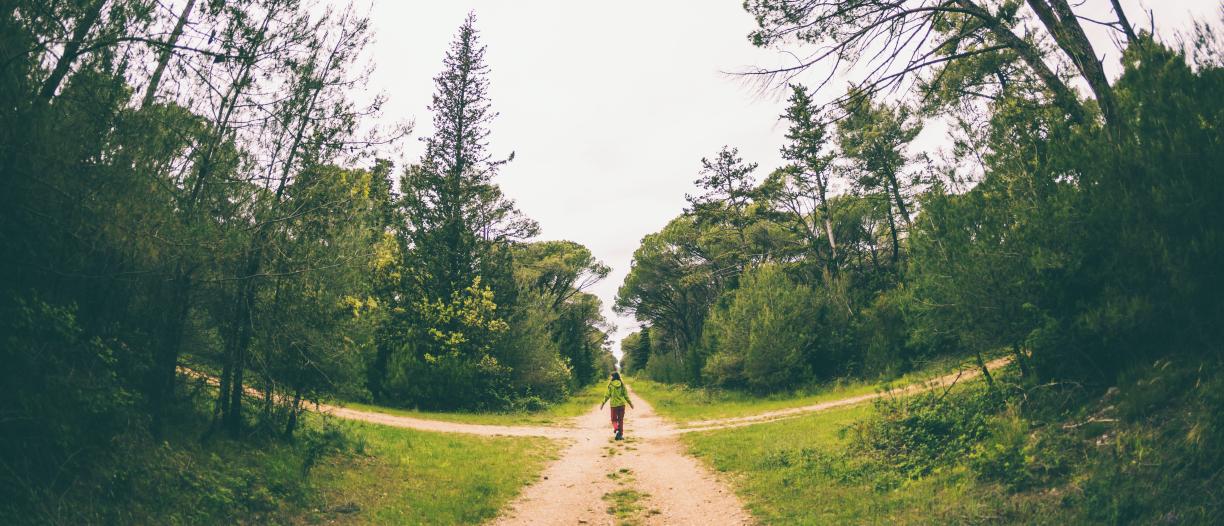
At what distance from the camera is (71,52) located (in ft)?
12.5

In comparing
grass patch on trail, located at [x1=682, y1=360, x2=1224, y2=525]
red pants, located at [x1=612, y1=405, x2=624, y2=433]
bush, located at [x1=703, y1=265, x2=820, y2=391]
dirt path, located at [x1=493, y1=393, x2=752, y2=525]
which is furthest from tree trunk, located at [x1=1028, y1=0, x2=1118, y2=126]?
bush, located at [x1=703, y1=265, x2=820, y2=391]

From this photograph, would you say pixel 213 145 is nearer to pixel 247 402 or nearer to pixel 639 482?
pixel 247 402

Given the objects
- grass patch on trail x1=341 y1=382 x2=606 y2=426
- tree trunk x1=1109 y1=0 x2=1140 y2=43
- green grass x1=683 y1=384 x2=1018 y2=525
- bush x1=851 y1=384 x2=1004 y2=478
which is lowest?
grass patch on trail x1=341 y1=382 x2=606 y2=426

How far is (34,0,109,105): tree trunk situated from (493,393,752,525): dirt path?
5715 millimetres

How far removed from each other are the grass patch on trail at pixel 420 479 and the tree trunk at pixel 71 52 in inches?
185

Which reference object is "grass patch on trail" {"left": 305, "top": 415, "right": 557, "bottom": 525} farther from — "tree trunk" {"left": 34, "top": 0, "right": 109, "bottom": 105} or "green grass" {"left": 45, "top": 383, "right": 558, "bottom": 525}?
"tree trunk" {"left": 34, "top": 0, "right": 109, "bottom": 105}

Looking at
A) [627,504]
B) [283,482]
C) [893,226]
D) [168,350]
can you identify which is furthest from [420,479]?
[893,226]

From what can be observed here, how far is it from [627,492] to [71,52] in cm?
740

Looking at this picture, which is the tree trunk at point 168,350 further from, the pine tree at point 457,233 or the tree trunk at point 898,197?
the tree trunk at point 898,197

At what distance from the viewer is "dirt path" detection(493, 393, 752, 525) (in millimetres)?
5742

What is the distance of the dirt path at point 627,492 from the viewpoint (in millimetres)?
5742

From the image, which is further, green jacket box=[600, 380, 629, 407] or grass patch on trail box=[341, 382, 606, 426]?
grass patch on trail box=[341, 382, 606, 426]

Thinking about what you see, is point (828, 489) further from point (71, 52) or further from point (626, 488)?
point (71, 52)

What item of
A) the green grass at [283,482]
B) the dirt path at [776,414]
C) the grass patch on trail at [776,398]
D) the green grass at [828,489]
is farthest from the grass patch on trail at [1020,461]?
the grass patch on trail at [776,398]
